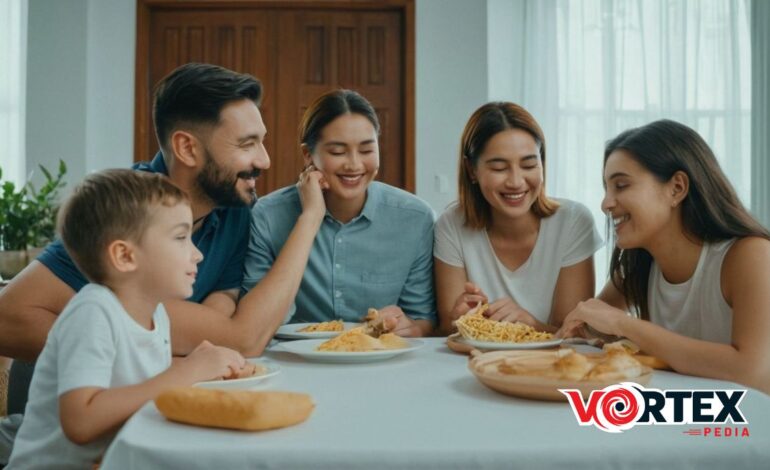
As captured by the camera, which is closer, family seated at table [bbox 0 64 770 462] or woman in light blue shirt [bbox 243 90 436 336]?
family seated at table [bbox 0 64 770 462]

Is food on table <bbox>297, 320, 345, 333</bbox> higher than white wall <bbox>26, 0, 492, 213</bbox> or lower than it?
lower

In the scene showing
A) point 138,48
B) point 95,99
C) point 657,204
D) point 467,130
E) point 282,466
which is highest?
point 138,48

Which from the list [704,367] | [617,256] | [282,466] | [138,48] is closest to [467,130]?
[617,256]

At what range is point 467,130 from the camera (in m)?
2.25

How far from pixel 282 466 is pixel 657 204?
1213 millimetres

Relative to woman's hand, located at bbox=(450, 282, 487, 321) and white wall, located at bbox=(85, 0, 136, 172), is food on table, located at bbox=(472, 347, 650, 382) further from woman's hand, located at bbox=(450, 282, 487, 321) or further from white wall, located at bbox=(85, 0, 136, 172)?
white wall, located at bbox=(85, 0, 136, 172)

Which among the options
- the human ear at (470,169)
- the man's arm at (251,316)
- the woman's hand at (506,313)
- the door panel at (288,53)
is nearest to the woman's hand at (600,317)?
the woman's hand at (506,313)

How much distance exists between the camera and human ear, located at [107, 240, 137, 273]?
1259 mm

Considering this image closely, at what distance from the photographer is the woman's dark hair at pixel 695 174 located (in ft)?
5.32

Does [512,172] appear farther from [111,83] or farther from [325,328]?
[111,83]

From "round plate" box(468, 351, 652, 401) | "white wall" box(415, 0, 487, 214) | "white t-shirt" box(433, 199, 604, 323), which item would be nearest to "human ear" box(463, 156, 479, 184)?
"white t-shirt" box(433, 199, 604, 323)

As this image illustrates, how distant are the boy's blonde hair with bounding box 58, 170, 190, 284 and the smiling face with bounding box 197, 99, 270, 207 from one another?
0.59 m

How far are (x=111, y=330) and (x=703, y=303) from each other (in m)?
1.27

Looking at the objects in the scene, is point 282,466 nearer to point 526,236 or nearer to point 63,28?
point 526,236
